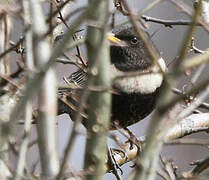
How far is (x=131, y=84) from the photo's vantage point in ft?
15.7

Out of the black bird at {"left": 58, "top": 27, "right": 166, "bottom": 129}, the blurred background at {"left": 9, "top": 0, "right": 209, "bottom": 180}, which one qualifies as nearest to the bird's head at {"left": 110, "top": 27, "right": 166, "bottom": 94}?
the black bird at {"left": 58, "top": 27, "right": 166, "bottom": 129}

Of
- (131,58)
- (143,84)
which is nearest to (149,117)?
(131,58)

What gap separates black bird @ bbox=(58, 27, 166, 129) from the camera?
478cm

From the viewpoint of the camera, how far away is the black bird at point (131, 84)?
4.78 m

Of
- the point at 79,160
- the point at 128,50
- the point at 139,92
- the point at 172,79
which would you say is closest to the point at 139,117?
the point at 139,92

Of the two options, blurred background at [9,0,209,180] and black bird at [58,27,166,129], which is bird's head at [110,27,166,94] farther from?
blurred background at [9,0,209,180]

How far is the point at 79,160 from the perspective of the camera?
6.69 meters

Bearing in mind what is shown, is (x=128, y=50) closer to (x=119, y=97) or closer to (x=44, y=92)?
(x=119, y=97)

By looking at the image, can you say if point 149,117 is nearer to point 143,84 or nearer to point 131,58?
point 131,58

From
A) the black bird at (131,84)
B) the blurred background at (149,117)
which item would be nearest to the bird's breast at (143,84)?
the black bird at (131,84)

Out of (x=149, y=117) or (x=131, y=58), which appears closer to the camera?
(x=131, y=58)

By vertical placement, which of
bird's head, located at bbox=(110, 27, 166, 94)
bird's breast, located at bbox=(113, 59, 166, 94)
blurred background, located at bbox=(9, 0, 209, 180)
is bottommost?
blurred background, located at bbox=(9, 0, 209, 180)

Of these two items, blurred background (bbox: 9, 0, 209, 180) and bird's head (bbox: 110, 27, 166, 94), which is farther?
blurred background (bbox: 9, 0, 209, 180)

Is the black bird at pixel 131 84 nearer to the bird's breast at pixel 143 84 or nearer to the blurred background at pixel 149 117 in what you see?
the bird's breast at pixel 143 84
